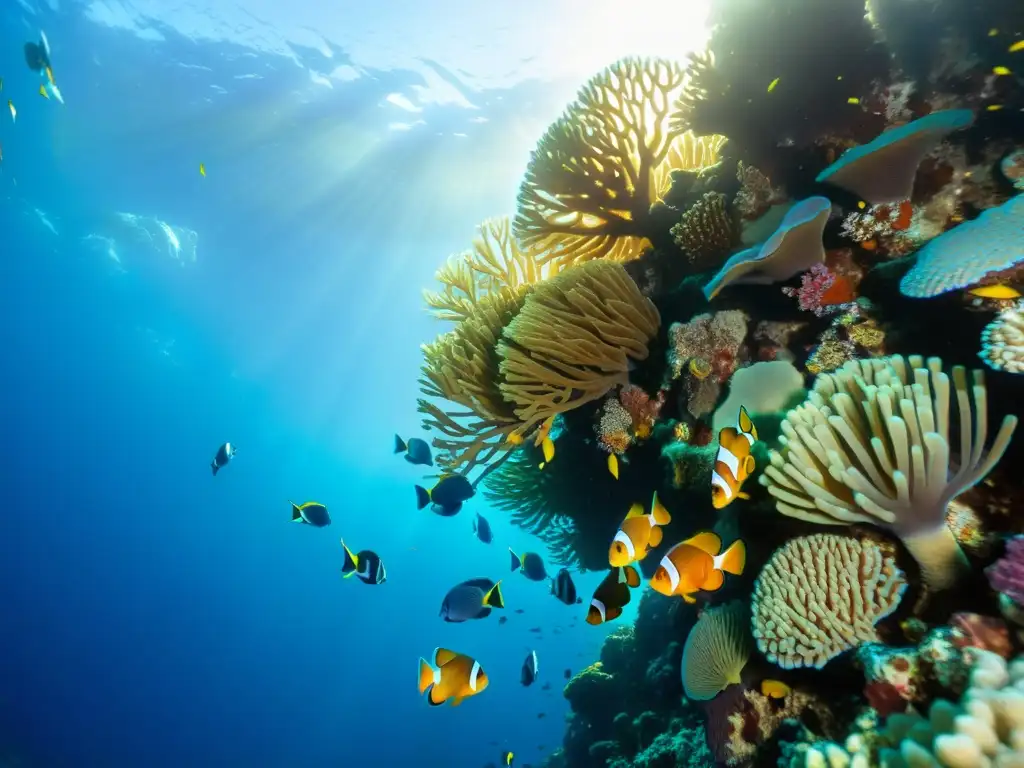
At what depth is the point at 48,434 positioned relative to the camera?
157ft

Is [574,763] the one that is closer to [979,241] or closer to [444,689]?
[444,689]

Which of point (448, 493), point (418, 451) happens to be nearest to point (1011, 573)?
point (448, 493)

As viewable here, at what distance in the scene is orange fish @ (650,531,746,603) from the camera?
2.31 metres

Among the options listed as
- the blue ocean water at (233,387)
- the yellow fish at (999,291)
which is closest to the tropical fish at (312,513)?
the yellow fish at (999,291)

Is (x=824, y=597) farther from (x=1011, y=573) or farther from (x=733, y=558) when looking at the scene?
(x=1011, y=573)

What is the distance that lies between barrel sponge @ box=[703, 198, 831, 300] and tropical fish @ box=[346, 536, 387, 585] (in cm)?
425

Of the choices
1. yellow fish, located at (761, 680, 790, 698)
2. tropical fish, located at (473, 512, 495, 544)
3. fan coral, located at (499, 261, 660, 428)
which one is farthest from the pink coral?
tropical fish, located at (473, 512, 495, 544)

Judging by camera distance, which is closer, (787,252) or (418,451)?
(787,252)

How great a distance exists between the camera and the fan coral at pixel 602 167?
430 cm

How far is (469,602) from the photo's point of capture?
15.1 feet

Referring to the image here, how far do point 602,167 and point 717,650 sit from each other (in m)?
4.08

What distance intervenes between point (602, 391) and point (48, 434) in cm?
6519

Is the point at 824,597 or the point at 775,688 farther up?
the point at 824,597

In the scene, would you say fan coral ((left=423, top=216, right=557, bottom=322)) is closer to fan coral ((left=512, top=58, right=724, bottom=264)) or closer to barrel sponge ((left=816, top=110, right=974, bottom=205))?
fan coral ((left=512, top=58, right=724, bottom=264))
